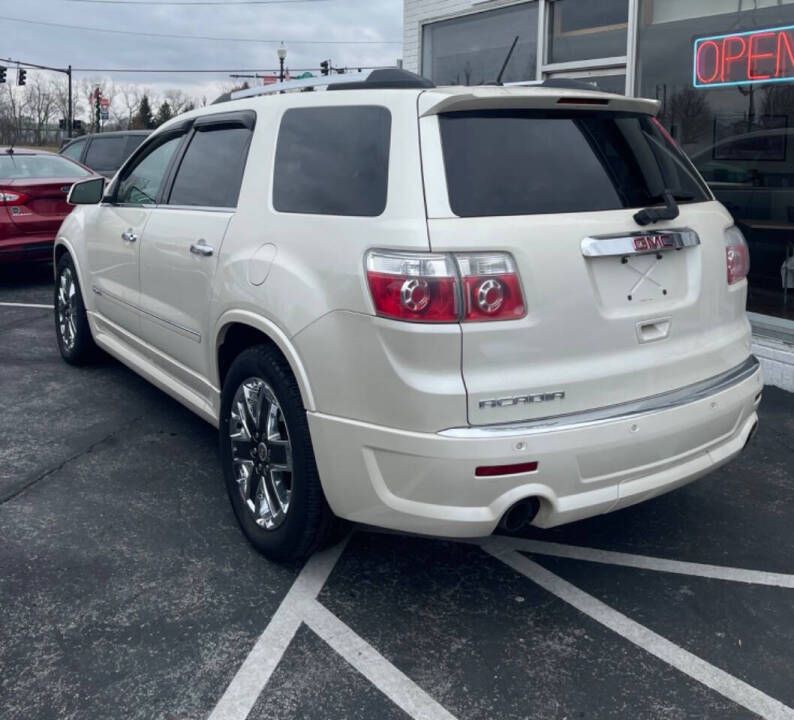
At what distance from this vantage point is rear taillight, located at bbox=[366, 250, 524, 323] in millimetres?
2951

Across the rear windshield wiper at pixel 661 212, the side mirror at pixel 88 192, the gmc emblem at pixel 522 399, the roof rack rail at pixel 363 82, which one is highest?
the roof rack rail at pixel 363 82

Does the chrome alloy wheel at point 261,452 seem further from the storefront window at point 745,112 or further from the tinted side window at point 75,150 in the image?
the tinted side window at point 75,150

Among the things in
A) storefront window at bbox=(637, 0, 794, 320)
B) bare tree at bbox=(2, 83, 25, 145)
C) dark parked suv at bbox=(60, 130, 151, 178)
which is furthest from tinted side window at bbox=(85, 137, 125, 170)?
bare tree at bbox=(2, 83, 25, 145)

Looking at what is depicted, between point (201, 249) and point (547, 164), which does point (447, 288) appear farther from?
point (201, 249)

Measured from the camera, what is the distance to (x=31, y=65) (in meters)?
52.5

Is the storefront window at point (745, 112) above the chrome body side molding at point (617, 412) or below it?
above

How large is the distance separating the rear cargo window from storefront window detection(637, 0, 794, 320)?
4.13 meters

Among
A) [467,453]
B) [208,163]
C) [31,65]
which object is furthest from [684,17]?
[31,65]

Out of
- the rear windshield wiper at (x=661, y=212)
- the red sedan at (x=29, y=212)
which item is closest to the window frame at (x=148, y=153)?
the rear windshield wiper at (x=661, y=212)

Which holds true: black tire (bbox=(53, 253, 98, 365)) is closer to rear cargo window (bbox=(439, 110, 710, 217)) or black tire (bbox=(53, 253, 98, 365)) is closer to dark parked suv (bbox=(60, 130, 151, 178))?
rear cargo window (bbox=(439, 110, 710, 217))

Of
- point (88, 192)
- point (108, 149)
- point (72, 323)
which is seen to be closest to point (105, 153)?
point (108, 149)

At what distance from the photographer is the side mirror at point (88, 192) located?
18.8ft

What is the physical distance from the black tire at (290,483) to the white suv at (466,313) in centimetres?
1

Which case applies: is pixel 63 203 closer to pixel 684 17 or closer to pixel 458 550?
pixel 684 17
